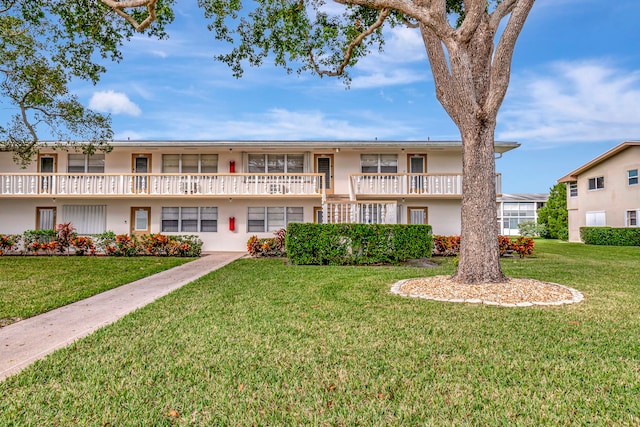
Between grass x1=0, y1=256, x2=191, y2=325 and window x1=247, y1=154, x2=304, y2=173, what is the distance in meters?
6.92

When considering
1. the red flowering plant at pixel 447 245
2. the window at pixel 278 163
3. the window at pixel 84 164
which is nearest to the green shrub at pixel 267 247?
the window at pixel 278 163

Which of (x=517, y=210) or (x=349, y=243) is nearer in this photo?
(x=349, y=243)

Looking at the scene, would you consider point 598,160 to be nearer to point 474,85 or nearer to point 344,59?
point 344,59

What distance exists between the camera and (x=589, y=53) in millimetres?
16031

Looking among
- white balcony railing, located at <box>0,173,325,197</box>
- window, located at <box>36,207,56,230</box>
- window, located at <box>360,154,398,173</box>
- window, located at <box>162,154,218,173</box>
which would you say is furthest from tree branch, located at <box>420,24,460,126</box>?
window, located at <box>36,207,56,230</box>

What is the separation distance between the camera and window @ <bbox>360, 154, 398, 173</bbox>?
18984 millimetres

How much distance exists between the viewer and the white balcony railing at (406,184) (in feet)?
56.4

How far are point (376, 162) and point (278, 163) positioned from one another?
16.0 feet

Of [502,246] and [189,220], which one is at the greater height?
[189,220]

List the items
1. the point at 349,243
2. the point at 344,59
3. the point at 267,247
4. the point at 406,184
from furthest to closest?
the point at 406,184, the point at 267,247, the point at 344,59, the point at 349,243

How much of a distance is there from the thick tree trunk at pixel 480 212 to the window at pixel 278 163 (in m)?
12.2

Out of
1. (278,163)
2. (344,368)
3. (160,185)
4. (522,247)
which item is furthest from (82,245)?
(522,247)

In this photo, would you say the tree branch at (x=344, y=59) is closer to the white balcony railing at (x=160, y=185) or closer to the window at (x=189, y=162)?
the white balcony railing at (x=160, y=185)

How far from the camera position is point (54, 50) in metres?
11.9
